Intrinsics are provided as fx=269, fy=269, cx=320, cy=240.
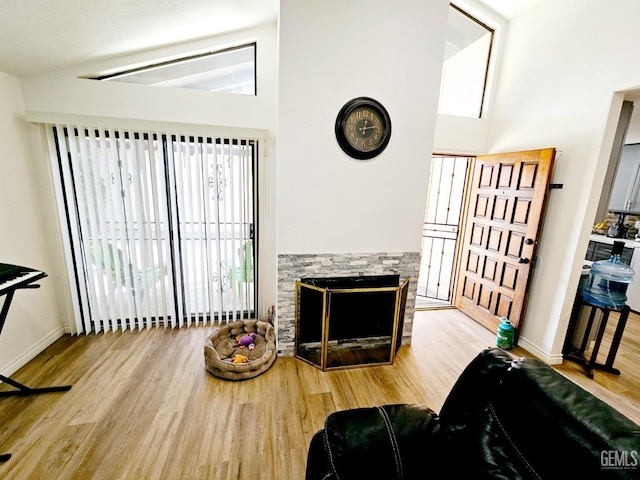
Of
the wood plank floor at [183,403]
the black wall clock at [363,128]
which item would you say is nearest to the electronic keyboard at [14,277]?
the wood plank floor at [183,403]

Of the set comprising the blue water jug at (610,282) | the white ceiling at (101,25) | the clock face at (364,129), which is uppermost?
the white ceiling at (101,25)

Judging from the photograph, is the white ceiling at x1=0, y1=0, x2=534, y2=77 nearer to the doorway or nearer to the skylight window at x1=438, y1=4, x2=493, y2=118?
the skylight window at x1=438, y1=4, x2=493, y2=118

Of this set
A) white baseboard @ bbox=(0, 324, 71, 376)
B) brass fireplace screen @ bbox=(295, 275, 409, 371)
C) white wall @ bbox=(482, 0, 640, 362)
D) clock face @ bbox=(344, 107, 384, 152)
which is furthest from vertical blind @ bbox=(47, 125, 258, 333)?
white wall @ bbox=(482, 0, 640, 362)

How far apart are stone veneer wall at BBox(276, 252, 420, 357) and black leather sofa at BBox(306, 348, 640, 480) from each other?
133cm

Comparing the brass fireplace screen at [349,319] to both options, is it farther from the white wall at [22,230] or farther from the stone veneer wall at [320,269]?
the white wall at [22,230]

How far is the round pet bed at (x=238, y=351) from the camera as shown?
7.16 ft

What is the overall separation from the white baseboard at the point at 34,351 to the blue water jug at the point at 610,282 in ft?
16.1

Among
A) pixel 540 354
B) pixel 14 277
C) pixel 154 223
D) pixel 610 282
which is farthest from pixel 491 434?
pixel 154 223

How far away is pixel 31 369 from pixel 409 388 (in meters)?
3.08

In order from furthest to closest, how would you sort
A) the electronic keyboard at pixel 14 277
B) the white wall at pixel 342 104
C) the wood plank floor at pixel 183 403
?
the white wall at pixel 342 104 < the electronic keyboard at pixel 14 277 < the wood plank floor at pixel 183 403

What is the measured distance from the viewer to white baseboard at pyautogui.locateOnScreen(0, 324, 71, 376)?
2.12m

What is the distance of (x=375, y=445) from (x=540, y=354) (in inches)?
98.6

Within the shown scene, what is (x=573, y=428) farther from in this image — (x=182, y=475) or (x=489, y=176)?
(x=489, y=176)

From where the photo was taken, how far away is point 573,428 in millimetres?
839
